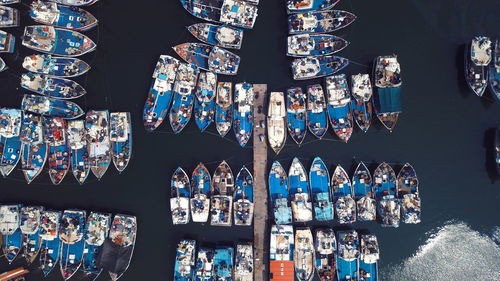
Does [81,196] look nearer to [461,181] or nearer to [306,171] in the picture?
[306,171]

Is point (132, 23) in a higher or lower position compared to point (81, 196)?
higher

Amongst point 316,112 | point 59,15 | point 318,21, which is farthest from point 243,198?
point 59,15

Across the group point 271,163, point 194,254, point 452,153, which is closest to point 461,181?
point 452,153

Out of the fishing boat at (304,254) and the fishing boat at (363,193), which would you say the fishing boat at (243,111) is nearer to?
the fishing boat at (304,254)

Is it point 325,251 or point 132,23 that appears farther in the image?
point 132,23

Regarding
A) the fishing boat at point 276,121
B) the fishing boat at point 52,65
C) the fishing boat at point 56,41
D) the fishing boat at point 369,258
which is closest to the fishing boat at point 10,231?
the fishing boat at point 52,65

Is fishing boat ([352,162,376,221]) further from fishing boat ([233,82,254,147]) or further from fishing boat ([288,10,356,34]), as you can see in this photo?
fishing boat ([288,10,356,34])
